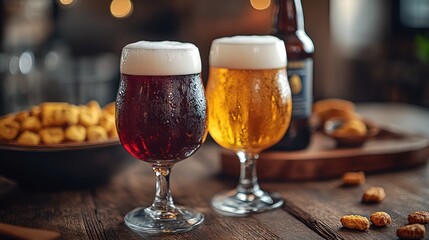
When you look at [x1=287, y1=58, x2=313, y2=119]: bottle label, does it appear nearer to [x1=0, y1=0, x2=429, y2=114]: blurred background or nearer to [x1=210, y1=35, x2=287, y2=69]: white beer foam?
[x1=210, y1=35, x2=287, y2=69]: white beer foam

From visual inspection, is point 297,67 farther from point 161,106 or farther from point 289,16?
point 161,106

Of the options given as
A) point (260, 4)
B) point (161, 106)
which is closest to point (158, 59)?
point (161, 106)

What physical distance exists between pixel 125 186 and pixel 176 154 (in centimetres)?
33

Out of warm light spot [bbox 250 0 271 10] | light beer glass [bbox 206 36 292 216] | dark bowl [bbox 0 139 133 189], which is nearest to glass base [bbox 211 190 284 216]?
light beer glass [bbox 206 36 292 216]

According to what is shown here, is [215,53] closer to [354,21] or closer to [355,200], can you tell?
[355,200]

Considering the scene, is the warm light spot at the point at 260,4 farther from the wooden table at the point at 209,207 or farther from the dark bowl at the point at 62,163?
the dark bowl at the point at 62,163

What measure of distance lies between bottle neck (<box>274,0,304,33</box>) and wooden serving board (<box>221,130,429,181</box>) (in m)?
0.30

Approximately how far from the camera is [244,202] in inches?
49.6

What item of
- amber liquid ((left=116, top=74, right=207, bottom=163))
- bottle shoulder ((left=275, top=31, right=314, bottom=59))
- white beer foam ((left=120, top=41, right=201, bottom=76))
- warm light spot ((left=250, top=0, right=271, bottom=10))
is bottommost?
warm light spot ((left=250, top=0, right=271, bottom=10))

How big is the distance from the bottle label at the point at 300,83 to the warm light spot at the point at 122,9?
4188 millimetres

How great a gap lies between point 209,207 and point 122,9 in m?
4.50

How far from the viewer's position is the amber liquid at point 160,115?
107cm

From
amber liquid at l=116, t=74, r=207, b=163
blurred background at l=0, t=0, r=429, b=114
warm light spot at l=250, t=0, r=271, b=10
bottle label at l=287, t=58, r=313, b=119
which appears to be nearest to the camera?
amber liquid at l=116, t=74, r=207, b=163

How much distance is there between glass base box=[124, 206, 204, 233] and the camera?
1.10 m
